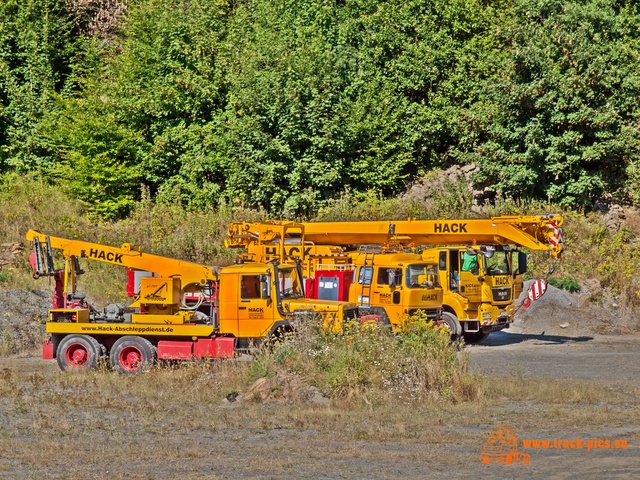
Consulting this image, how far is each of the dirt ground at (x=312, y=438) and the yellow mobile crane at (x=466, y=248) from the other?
5497 millimetres

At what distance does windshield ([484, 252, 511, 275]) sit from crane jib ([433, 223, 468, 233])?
3.94ft

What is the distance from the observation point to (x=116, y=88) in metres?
40.8

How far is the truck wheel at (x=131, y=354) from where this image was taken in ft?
72.5

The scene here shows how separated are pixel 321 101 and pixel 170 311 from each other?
54.0 ft

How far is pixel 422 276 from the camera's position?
82.7 feet

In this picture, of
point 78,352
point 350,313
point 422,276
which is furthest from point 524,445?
point 78,352

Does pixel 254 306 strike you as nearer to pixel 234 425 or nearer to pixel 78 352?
pixel 78 352

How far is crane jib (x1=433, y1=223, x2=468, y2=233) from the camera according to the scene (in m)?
26.8

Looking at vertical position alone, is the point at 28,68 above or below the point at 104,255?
above

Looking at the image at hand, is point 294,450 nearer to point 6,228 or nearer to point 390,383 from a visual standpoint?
point 390,383

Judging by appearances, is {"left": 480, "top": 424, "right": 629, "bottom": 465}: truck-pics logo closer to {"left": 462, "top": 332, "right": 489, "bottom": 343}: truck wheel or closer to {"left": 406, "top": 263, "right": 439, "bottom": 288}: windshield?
{"left": 406, "top": 263, "right": 439, "bottom": 288}: windshield

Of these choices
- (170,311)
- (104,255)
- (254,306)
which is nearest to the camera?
(254,306)

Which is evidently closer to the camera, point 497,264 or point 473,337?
point 497,264

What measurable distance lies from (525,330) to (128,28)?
22.4m
